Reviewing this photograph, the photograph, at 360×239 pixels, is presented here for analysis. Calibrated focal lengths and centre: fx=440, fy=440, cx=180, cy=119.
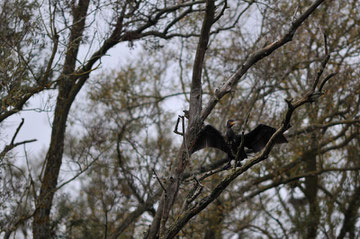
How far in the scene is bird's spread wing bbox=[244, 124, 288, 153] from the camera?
609cm

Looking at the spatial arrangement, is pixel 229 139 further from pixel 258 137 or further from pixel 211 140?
pixel 258 137

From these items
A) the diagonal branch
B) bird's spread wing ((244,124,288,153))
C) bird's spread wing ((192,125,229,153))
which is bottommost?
bird's spread wing ((192,125,229,153))

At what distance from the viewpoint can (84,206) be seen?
12461 mm

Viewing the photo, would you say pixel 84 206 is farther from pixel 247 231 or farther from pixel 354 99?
pixel 354 99

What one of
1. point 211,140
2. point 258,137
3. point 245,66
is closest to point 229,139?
point 211,140

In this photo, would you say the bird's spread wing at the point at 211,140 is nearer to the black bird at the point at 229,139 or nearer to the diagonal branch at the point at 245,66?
the black bird at the point at 229,139

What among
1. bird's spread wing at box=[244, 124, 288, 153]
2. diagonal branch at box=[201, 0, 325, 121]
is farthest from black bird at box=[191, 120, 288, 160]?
diagonal branch at box=[201, 0, 325, 121]

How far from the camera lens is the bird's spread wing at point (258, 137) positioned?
20.0 ft

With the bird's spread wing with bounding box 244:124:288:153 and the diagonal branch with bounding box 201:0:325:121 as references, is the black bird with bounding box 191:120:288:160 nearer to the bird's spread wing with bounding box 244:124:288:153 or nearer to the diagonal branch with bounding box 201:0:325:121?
the bird's spread wing with bounding box 244:124:288:153

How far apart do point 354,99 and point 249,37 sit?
10.6 feet

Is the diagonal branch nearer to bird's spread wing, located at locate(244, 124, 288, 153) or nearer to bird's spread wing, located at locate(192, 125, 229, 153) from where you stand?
bird's spread wing, located at locate(192, 125, 229, 153)

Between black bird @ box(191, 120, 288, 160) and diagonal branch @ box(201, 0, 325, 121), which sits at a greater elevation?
diagonal branch @ box(201, 0, 325, 121)

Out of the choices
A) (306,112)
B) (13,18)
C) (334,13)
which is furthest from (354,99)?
(13,18)

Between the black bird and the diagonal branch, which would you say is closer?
the diagonal branch
